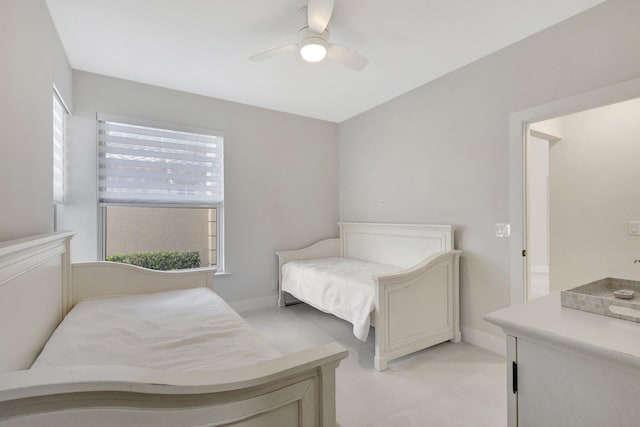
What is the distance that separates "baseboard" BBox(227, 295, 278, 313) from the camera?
347 centimetres

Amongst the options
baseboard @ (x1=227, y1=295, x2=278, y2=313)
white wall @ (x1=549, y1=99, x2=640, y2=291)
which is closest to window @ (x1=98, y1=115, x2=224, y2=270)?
baseboard @ (x1=227, y1=295, x2=278, y2=313)

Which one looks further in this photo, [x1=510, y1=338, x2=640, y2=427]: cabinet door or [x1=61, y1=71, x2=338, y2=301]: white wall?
[x1=61, y1=71, x2=338, y2=301]: white wall

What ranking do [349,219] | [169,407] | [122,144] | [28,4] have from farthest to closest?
[349,219] < [122,144] < [28,4] < [169,407]

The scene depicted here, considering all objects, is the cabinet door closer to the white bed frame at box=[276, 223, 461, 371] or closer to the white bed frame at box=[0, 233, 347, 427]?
the white bed frame at box=[0, 233, 347, 427]

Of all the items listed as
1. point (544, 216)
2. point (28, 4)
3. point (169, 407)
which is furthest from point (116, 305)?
point (544, 216)

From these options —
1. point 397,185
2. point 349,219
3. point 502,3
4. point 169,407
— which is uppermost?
point 502,3

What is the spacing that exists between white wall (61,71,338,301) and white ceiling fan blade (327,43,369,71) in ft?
5.75

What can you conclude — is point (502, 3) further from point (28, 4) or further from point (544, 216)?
point (544, 216)

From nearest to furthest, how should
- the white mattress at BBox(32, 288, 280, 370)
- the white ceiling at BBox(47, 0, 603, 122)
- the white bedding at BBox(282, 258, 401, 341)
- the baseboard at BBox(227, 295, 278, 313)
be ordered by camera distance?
the white mattress at BBox(32, 288, 280, 370) < the white ceiling at BBox(47, 0, 603, 122) < the white bedding at BBox(282, 258, 401, 341) < the baseboard at BBox(227, 295, 278, 313)

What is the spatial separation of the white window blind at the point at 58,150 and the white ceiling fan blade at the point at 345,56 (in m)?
2.19

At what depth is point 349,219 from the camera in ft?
13.4

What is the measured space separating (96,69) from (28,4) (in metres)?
1.27

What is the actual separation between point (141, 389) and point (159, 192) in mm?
2832

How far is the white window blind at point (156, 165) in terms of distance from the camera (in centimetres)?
288
